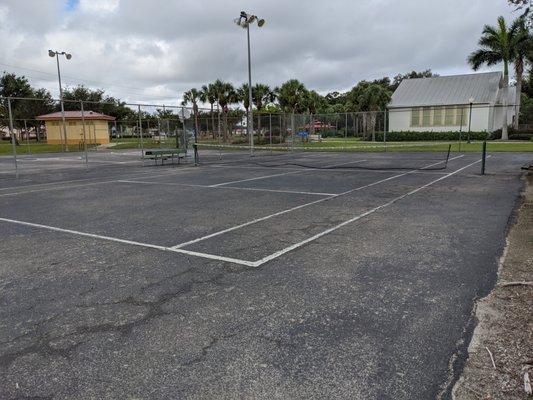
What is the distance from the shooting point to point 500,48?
138 feet

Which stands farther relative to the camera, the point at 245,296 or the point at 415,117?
the point at 415,117

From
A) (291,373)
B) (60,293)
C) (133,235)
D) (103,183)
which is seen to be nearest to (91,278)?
(60,293)

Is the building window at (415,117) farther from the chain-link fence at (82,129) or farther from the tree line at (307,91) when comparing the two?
the chain-link fence at (82,129)

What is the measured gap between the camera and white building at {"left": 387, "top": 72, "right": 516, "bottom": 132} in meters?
45.8

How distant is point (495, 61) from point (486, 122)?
603cm

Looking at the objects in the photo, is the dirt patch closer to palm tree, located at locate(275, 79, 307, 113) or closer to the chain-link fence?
the chain-link fence

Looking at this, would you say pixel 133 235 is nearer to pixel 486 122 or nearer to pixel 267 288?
pixel 267 288

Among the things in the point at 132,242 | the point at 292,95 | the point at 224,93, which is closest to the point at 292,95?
the point at 292,95

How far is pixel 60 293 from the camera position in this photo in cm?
438

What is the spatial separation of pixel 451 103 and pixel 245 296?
49.3 metres

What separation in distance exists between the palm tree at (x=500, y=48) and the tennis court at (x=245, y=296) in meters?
39.8

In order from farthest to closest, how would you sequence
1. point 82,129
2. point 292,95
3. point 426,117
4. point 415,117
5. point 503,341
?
point 415,117 < point 426,117 < point 292,95 < point 82,129 < point 503,341

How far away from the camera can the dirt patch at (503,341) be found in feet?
8.88

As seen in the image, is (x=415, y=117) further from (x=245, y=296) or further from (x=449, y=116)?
(x=245, y=296)
